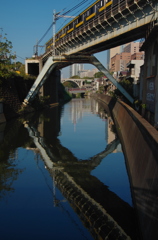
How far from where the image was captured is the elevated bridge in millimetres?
20969

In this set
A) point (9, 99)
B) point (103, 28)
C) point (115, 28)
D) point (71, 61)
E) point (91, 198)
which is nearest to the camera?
point (91, 198)

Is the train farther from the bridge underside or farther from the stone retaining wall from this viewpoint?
the stone retaining wall

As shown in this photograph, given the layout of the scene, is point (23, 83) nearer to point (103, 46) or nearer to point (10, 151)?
point (103, 46)

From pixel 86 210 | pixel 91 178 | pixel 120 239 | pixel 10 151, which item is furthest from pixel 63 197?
pixel 10 151

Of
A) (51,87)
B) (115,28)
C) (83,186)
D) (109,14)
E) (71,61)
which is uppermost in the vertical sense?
(109,14)

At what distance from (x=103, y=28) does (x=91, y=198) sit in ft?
69.3

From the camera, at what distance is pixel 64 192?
1095 centimetres

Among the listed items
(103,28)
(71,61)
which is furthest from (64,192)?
(71,61)

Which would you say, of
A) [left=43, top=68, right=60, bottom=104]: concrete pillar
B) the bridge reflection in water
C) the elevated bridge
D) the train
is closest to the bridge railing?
the elevated bridge

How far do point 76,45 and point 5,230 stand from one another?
31049mm

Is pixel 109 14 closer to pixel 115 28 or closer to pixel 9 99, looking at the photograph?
pixel 115 28

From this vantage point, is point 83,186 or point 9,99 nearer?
point 83,186

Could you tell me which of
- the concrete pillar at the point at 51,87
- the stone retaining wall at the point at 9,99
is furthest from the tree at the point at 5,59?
the concrete pillar at the point at 51,87

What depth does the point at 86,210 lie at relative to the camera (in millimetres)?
9414
